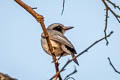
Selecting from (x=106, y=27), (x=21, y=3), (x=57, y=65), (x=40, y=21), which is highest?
(x=21, y=3)

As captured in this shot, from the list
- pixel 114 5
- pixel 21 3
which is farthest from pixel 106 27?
pixel 21 3

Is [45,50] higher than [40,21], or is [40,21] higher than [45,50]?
[40,21]

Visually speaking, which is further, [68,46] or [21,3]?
[68,46]

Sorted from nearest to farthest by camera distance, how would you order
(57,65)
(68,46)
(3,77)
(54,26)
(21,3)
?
(3,77) < (21,3) < (57,65) < (68,46) < (54,26)

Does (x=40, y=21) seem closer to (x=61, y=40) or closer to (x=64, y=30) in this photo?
(x=61, y=40)

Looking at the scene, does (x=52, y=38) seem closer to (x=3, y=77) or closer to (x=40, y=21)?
(x=40, y=21)

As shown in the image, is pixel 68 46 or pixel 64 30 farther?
pixel 64 30

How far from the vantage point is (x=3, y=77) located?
1.14 m

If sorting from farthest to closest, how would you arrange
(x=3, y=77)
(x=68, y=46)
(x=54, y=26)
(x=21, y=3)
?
1. (x=54, y=26)
2. (x=68, y=46)
3. (x=21, y=3)
4. (x=3, y=77)

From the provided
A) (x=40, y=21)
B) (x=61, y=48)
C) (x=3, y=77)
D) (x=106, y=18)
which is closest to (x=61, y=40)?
(x=61, y=48)

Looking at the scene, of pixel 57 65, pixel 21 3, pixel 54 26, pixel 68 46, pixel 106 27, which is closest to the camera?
pixel 21 3

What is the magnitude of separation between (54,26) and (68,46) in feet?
6.10

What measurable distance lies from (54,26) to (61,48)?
175 centimetres

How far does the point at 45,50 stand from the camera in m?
5.41
